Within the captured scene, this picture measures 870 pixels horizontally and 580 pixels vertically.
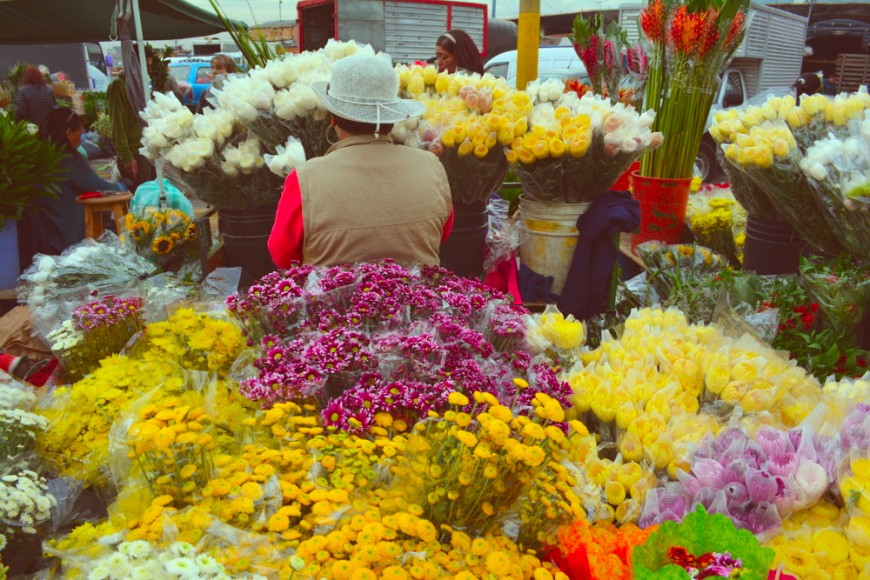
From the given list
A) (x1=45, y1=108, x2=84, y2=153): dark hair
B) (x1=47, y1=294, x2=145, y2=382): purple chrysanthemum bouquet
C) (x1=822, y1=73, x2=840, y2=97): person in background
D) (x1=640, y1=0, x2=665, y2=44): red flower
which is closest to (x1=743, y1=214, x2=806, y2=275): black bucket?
(x1=640, y1=0, x2=665, y2=44): red flower

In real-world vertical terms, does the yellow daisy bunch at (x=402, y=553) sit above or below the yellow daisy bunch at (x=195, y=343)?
below

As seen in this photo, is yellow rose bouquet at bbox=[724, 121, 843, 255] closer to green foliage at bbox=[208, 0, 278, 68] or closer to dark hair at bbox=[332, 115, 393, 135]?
dark hair at bbox=[332, 115, 393, 135]

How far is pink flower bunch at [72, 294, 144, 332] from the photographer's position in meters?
2.17

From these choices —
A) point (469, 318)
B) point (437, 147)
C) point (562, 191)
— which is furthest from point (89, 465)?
point (562, 191)

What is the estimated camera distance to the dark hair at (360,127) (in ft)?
8.59

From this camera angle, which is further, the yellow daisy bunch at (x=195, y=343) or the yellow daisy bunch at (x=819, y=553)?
the yellow daisy bunch at (x=195, y=343)

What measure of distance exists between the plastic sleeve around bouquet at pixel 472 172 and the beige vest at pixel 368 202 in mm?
412

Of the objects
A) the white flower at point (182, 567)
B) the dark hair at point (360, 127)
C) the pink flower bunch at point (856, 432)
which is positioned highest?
the dark hair at point (360, 127)

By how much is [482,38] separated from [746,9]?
1124 centimetres

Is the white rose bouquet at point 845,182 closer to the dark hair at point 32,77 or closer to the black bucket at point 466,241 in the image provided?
the black bucket at point 466,241

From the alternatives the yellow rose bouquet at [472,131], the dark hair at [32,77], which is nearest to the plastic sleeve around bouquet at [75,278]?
the yellow rose bouquet at [472,131]

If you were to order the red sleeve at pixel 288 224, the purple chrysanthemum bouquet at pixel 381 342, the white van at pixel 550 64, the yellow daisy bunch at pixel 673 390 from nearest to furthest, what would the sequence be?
1. the purple chrysanthemum bouquet at pixel 381 342
2. the yellow daisy bunch at pixel 673 390
3. the red sleeve at pixel 288 224
4. the white van at pixel 550 64

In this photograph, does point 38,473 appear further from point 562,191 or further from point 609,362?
point 562,191

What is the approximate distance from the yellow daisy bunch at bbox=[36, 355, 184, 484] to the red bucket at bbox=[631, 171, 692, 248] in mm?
3240
